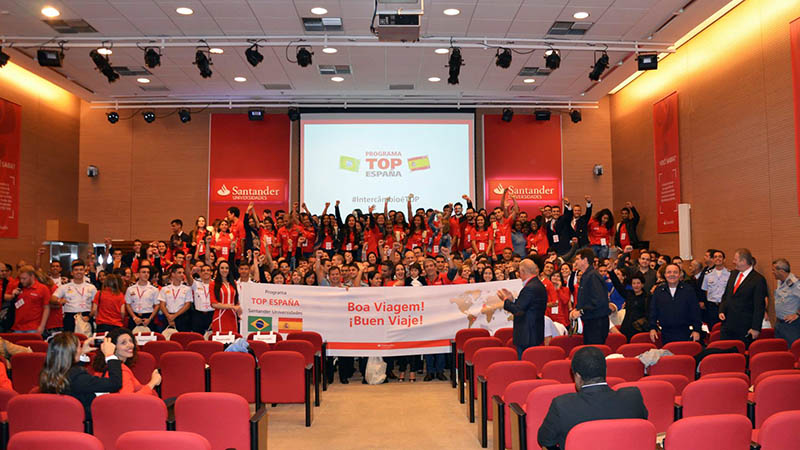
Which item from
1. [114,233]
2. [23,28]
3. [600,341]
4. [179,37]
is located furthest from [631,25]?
[114,233]

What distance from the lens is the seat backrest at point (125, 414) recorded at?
3.70 m

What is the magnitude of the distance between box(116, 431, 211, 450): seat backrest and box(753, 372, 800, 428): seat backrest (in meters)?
3.62

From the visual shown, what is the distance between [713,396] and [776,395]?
0.51 meters

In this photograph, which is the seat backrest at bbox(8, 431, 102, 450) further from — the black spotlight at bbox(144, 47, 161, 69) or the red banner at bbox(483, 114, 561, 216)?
the red banner at bbox(483, 114, 561, 216)

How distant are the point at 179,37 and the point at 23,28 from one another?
2.54 metres

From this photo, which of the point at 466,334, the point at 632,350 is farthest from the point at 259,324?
the point at 632,350

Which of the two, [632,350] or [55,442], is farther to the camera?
[632,350]

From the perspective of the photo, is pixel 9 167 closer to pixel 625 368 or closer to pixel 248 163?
pixel 248 163

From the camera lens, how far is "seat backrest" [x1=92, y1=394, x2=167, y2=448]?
370 centimetres

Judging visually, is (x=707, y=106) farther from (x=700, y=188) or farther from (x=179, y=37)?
(x=179, y=37)

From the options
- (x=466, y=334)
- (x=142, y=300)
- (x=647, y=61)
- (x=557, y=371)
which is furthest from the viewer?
(x=647, y=61)

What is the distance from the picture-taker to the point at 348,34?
1109 cm

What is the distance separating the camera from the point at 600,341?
649cm

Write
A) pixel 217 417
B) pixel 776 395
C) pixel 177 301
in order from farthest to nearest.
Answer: pixel 177 301, pixel 776 395, pixel 217 417
